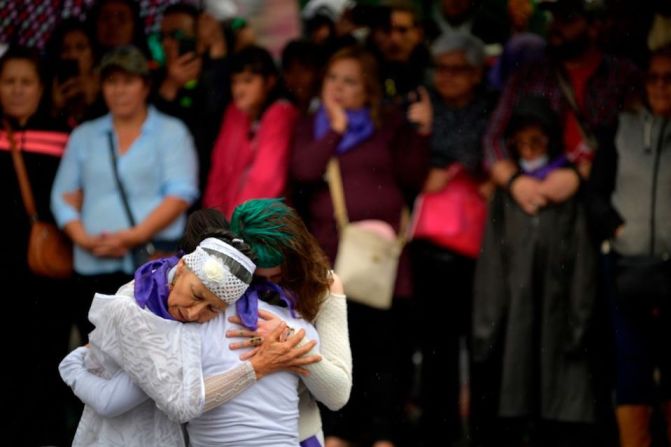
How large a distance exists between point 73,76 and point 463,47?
2.30 metres

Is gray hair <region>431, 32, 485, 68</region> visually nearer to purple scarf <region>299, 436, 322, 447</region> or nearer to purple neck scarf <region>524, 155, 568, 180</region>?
purple neck scarf <region>524, 155, 568, 180</region>

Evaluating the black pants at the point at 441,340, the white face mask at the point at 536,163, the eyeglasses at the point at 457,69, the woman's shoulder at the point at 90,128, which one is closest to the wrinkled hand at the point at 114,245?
the woman's shoulder at the point at 90,128

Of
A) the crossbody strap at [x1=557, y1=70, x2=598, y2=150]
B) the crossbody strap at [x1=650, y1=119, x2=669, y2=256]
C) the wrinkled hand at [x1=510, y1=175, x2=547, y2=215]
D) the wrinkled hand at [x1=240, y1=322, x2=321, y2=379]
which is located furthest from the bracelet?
the wrinkled hand at [x1=240, y1=322, x2=321, y2=379]

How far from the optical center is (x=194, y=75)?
810cm

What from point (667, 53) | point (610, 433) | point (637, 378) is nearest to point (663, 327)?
point (637, 378)

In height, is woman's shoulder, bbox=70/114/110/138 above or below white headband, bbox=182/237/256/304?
below

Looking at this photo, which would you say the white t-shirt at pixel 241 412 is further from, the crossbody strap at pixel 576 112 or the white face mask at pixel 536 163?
the crossbody strap at pixel 576 112

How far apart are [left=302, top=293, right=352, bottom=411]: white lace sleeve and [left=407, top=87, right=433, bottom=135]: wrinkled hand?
2.90 metres

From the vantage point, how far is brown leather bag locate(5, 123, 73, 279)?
297 inches

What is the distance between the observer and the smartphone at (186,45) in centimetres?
816

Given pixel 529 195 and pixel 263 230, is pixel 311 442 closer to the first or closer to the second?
pixel 263 230

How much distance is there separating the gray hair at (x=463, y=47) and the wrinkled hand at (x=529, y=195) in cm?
84

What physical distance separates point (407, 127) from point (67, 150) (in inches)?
75.0

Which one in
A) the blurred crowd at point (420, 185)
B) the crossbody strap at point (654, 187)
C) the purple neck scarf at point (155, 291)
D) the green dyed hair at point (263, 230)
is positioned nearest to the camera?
the purple neck scarf at point (155, 291)
